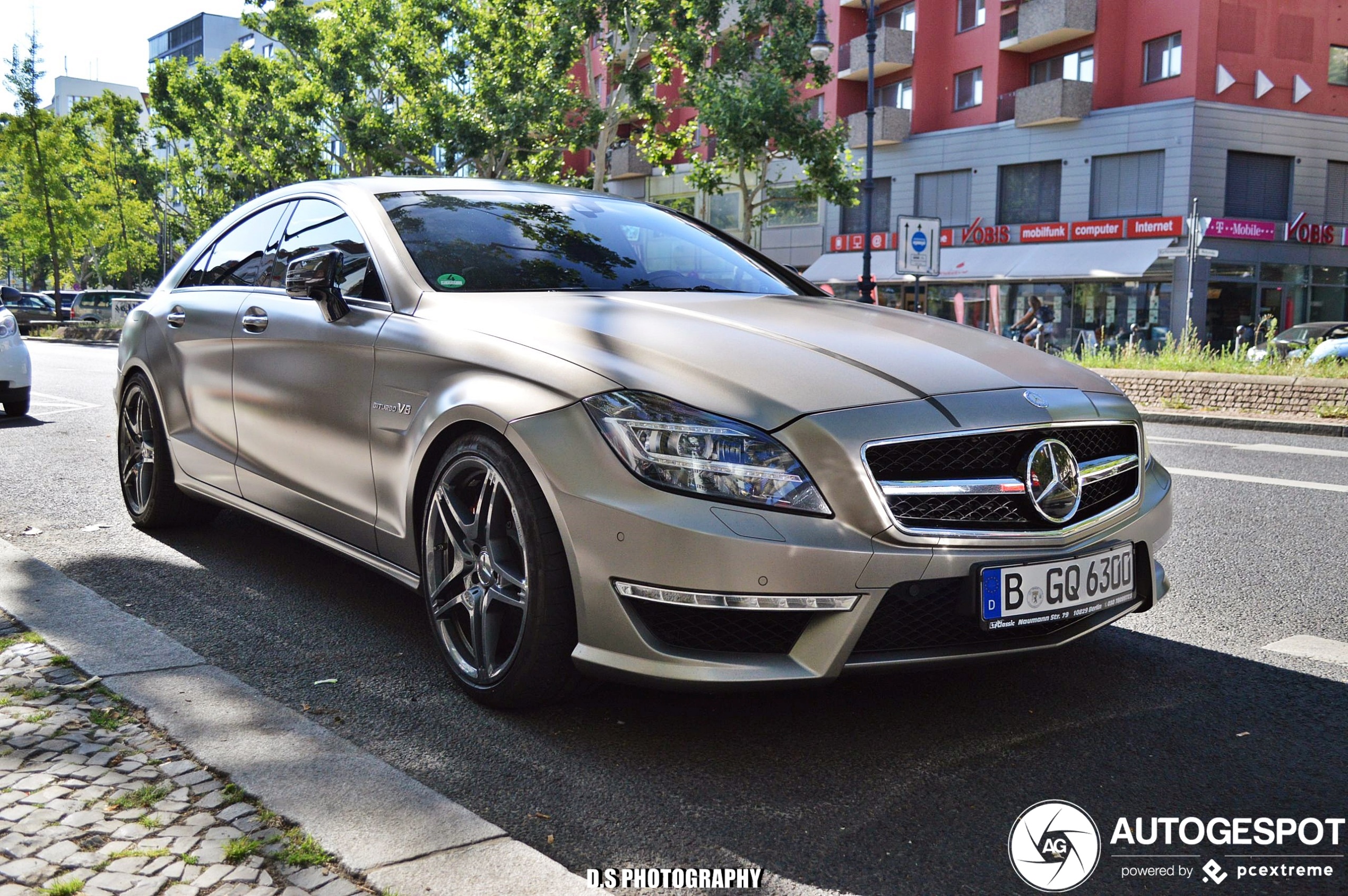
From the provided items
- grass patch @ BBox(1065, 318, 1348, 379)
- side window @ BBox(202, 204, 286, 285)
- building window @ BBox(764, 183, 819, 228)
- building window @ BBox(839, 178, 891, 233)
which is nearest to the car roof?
side window @ BBox(202, 204, 286, 285)

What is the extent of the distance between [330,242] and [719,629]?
7.42ft

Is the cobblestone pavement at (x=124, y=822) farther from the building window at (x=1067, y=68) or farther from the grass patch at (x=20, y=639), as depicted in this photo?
the building window at (x=1067, y=68)

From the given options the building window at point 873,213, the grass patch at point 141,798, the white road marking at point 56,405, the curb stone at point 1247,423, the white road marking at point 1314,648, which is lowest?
the curb stone at point 1247,423

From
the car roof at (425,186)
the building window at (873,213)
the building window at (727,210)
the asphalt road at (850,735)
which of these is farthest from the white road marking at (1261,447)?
the building window at (727,210)

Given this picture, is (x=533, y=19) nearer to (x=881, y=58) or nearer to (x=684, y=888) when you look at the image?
(x=881, y=58)

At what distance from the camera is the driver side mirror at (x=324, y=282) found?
393cm

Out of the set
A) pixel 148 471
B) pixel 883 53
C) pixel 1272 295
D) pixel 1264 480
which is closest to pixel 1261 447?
pixel 1264 480

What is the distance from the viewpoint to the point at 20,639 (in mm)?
3684

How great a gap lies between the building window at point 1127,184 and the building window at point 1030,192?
111 cm

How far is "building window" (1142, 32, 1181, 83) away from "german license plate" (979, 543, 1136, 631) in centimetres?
3022

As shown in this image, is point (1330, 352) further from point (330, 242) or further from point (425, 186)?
point (330, 242)

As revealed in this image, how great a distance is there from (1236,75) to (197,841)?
3224cm

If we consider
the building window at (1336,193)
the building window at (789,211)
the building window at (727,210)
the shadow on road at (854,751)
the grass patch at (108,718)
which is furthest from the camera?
the building window at (727,210)

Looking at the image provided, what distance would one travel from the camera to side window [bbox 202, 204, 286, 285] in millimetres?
4844
